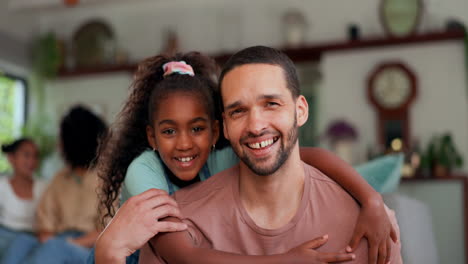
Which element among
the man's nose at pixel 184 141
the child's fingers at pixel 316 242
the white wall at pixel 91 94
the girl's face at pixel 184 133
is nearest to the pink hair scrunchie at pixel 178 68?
the girl's face at pixel 184 133

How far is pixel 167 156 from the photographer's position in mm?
1603

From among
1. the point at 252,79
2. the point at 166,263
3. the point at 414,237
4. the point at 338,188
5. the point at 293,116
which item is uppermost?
the point at 252,79

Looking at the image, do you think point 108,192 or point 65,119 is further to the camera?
point 65,119

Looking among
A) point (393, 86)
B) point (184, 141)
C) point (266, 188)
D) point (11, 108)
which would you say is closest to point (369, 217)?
point (266, 188)

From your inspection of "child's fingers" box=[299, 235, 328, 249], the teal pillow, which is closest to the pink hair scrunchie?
"child's fingers" box=[299, 235, 328, 249]

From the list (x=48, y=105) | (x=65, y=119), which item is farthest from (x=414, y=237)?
(x=48, y=105)

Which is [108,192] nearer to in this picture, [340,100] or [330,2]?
[340,100]

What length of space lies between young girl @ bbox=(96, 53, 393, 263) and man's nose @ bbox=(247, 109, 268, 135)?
1.01ft

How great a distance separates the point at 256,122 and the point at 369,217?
387 mm

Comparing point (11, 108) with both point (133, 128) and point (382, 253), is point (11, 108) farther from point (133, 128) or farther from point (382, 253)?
point (382, 253)

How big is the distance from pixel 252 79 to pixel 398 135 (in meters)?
4.01

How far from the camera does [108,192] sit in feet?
5.91

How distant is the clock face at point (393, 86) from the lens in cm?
486

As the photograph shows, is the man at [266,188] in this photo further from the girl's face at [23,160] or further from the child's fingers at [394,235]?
the girl's face at [23,160]
